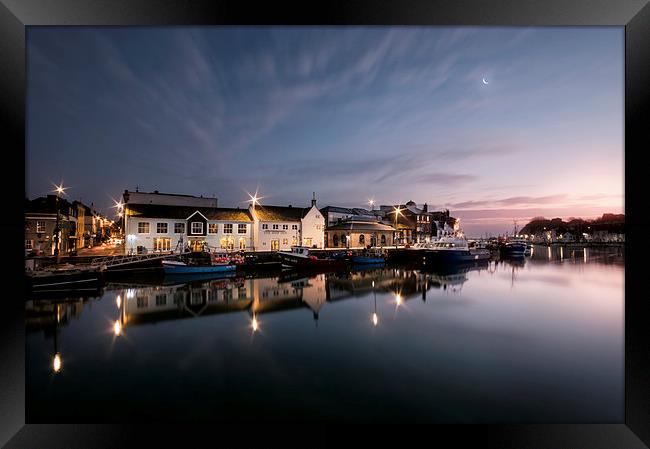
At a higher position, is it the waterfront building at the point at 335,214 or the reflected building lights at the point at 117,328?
the waterfront building at the point at 335,214

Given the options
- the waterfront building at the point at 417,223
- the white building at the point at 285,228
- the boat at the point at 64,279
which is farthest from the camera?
the waterfront building at the point at 417,223

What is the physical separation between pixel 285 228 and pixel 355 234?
10287 millimetres

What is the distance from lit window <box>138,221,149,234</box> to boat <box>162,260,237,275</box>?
6.83 metres

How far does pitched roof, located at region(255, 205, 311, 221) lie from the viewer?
2921cm

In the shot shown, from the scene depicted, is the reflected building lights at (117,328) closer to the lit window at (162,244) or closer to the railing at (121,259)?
the railing at (121,259)

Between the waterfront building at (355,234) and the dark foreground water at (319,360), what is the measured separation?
74.1ft

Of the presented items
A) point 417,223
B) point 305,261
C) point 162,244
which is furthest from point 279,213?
point 417,223

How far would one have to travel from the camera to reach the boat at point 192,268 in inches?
731

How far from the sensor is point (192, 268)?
18.9 m

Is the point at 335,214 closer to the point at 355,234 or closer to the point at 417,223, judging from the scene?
the point at 355,234

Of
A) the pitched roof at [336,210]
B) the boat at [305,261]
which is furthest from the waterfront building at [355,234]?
the boat at [305,261]

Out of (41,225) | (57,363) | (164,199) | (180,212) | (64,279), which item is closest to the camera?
(57,363)

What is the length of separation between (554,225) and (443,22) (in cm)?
14335

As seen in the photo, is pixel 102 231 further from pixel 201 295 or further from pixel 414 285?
pixel 414 285
